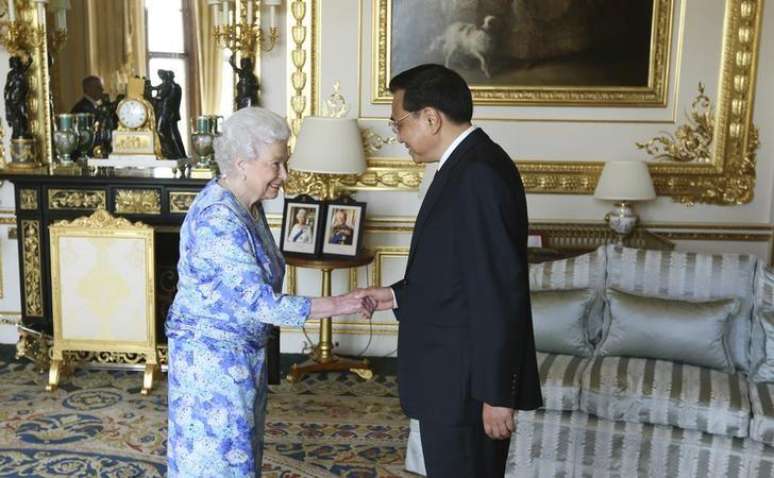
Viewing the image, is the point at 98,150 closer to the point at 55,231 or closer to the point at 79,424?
the point at 55,231

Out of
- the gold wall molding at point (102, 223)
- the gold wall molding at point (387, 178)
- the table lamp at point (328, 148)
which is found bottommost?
the gold wall molding at point (102, 223)

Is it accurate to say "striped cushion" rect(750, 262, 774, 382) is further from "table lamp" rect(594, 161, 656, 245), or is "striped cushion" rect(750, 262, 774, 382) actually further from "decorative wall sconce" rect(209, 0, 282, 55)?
"decorative wall sconce" rect(209, 0, 282, 55)

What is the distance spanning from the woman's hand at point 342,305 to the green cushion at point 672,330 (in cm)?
158

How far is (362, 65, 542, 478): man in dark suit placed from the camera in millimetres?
1968

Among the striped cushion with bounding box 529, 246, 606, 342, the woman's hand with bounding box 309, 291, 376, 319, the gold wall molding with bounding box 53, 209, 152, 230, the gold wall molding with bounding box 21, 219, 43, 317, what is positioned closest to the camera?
the woman's hand with bounding box 309, 291, 376, 319

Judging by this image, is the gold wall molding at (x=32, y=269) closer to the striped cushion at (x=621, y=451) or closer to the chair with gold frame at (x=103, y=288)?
the chair with gold frame at (x=103, y=288)

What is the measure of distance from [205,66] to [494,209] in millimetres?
3472

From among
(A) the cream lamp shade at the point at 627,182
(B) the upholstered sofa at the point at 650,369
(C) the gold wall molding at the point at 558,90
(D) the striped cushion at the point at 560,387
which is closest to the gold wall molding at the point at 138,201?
(C) the gold wall molding at the point at 558,90

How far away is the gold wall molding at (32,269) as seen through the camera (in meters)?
4.72

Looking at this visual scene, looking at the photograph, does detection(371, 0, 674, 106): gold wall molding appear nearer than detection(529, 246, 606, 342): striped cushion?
No

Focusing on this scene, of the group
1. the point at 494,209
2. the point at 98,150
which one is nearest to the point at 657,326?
the point at 494,209

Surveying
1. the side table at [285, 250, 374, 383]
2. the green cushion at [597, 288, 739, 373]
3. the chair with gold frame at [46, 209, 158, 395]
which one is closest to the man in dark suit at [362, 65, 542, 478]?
the green cushion at [597, 288, 739, 373]

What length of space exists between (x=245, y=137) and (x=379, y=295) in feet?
2.03

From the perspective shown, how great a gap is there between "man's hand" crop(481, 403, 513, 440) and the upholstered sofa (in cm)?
122
